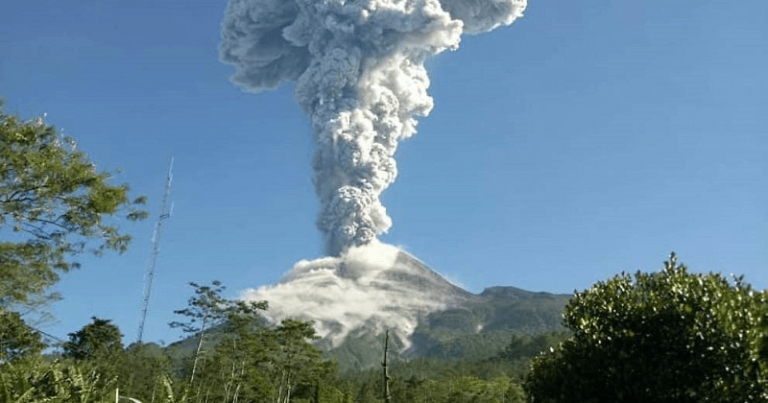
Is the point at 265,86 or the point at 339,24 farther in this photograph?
the point at 265,86

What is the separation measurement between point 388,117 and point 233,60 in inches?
1382

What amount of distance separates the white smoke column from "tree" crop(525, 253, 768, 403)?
113356mm

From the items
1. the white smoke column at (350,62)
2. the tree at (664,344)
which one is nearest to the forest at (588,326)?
the tree at (664,344)

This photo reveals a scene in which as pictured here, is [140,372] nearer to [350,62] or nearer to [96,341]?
[96,341]

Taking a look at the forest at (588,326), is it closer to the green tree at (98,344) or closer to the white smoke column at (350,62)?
the green tree at (98,344)

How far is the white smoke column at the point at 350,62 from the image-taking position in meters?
131

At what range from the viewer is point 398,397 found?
3027 inches

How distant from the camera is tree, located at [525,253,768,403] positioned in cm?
1852

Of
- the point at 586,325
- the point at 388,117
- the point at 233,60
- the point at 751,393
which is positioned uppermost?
the point at 233,60

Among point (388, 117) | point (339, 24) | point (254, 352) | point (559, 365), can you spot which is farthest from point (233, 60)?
point (559, 365)

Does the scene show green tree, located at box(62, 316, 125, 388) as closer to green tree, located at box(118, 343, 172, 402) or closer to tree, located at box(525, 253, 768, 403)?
green tree, located at box(118, 343, 172, 402)

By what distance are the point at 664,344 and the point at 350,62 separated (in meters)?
121

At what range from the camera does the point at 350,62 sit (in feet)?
443

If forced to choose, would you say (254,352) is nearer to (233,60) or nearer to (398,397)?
(398,397)
